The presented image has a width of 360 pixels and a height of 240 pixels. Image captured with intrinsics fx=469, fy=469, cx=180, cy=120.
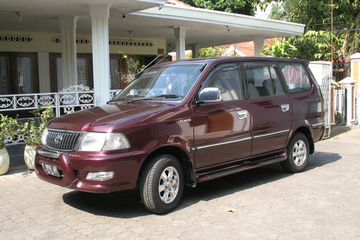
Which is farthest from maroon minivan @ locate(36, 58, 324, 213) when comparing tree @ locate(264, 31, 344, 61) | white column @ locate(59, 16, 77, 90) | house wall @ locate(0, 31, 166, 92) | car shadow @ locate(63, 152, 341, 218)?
tree @ locate(264, 31, 344, 61)

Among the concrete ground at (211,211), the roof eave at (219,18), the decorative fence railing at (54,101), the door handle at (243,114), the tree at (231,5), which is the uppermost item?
the tree at (231,5)

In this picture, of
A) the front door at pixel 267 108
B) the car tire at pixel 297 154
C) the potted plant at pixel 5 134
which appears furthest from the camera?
the potted plant at pixel 5 134

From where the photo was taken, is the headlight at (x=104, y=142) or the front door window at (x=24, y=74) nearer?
the headlight at (x=104, y=142)

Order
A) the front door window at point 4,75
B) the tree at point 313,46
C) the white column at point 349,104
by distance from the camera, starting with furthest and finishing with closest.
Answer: the tree at point 313,46 < the front door window at point 4,75 < the white column at point 349,104

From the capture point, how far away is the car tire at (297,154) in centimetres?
782

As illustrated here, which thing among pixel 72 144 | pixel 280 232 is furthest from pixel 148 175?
pixel 280 232

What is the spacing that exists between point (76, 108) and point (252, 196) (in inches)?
205

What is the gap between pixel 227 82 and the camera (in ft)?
22.3

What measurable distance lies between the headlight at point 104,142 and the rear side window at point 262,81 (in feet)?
8.08

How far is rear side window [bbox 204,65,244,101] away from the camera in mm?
6641

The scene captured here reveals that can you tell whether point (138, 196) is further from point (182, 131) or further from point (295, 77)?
point (295, 77)

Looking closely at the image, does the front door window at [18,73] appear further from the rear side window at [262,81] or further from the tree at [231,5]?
the tree at [231,5]

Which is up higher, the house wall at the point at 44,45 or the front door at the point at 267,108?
the house wall at the point at 44,45

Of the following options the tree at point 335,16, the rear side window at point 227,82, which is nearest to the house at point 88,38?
the rear side window at point 227,82
